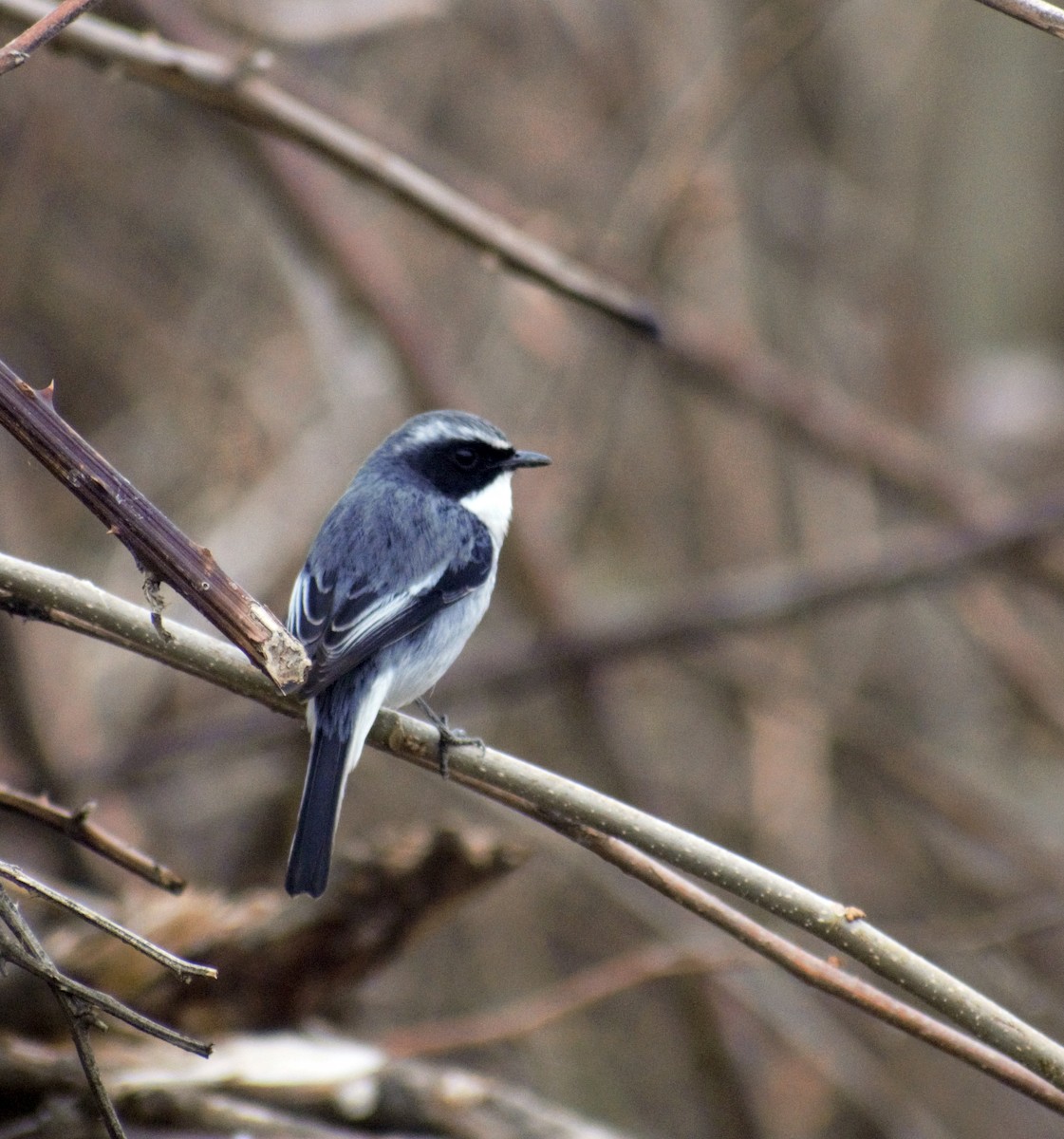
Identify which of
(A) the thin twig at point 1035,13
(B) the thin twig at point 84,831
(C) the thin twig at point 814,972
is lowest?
(B) the thin twig at point 84,831

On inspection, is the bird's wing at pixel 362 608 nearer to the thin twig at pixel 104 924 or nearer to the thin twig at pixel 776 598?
the thin twig at pixel 104 924

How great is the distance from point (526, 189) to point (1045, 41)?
342 cm

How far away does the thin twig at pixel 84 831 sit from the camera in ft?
7.68

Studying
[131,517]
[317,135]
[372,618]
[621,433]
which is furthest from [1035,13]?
[621,433]

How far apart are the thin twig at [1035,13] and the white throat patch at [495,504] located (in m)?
2.20

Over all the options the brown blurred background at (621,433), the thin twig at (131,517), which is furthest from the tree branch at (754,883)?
the brown blurred background at (621,433)

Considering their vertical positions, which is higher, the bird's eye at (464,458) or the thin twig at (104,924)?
the bird's eye at (464,458)

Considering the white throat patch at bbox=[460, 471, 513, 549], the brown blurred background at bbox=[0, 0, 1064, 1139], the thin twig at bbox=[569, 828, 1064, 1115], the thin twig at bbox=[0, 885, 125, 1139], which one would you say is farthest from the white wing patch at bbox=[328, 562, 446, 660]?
the brown blurred background at bbox=[0, 0, 1064, 1139]

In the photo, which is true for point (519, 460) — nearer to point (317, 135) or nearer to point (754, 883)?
point (317, 135)

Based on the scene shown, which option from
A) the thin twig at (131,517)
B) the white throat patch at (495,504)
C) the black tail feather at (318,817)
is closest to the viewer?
the thin twig at (131,517)

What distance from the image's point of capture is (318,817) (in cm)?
294

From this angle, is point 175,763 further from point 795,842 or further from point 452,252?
point 452,252

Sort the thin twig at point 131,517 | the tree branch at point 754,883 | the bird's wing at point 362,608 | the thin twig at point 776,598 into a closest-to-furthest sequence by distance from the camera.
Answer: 1. the thin twig at point 131,517
2. the tree branch at point 754,883
3. the bird's wing at point 362,608
4. the thin twig at point 776,598

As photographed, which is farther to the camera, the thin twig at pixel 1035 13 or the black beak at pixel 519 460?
the black beak at pixel 519 460
